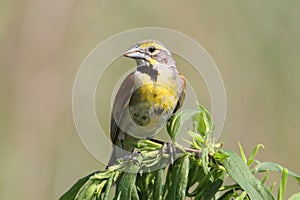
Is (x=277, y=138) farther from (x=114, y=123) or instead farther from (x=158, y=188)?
(x=158, y=188)

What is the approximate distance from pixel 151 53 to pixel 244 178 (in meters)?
1.23

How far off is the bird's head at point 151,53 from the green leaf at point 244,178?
3.70ft

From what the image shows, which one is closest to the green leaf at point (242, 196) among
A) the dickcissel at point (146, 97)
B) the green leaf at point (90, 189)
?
the green leaf at point (90, 189)

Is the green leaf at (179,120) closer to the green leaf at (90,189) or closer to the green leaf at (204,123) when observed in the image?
the green leaf at (204,123)

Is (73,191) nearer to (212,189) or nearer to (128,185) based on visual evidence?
(128,185)

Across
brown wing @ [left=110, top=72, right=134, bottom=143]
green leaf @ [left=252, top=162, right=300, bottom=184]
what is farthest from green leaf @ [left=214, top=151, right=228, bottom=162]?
brown wing @ [left=110, top=72, right=134, bottom=143]

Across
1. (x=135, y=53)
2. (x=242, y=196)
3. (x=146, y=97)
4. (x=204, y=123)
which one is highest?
(x=135, y=53)

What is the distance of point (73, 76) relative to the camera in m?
4.63

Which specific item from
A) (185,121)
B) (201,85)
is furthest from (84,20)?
(185,121)

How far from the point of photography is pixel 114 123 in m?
2.98

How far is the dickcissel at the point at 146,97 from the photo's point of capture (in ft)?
9.13

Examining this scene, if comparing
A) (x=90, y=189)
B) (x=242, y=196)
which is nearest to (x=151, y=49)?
(x=90, y=189)

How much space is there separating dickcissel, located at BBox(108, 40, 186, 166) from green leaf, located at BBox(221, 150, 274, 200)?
1031mm

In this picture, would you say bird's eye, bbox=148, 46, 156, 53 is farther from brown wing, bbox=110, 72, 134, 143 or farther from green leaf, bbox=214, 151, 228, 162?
green leaf, bbox=214, 151, 228, 162
